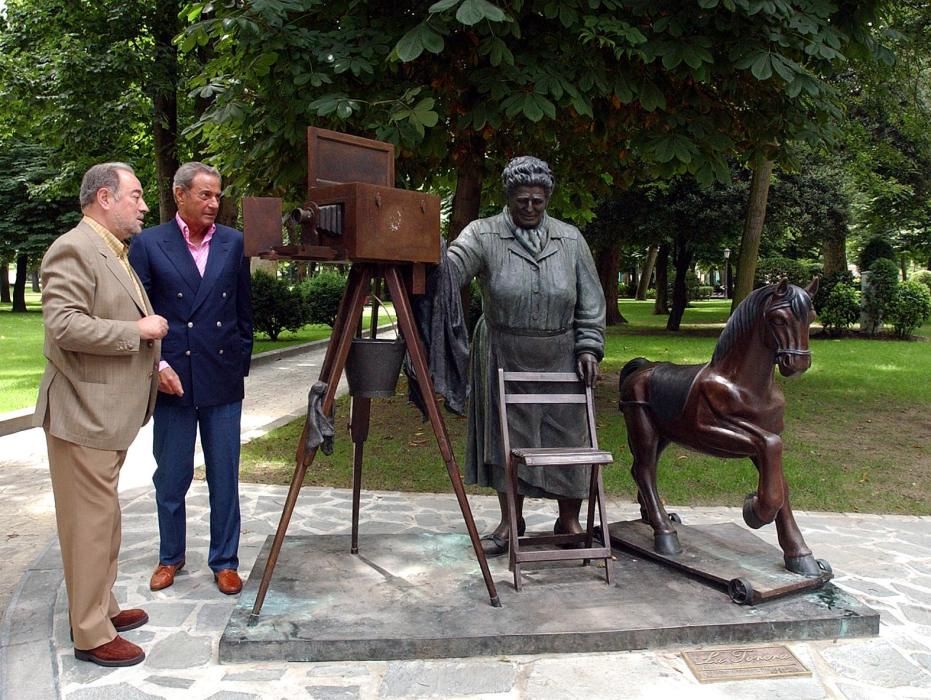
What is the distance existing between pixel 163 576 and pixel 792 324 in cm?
369

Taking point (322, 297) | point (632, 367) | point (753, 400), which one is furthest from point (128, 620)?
point (322, 297)

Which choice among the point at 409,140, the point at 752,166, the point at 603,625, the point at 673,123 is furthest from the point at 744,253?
the point at 603,625

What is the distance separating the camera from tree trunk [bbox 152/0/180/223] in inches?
523

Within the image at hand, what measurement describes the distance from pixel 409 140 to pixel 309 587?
3386 millimetres

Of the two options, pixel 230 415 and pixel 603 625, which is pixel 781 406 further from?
Answer: pixel 230 415

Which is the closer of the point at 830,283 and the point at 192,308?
the point at 192,308

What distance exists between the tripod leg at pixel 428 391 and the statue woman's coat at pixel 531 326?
18.2 inches

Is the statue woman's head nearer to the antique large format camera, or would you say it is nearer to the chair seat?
the antique large format camera

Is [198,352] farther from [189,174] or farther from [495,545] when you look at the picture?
[495,545]

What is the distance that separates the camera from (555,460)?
401cm

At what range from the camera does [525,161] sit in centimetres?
431

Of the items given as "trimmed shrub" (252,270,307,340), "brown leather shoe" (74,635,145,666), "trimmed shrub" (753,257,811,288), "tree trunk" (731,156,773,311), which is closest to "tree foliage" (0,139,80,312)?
"trimmed shrub" (252,270,307,340)

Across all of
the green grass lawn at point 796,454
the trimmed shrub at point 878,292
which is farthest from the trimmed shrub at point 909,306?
the green grass lawn at point 796,454

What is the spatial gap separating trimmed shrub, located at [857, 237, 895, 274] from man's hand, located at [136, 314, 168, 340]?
2080 centimetres
